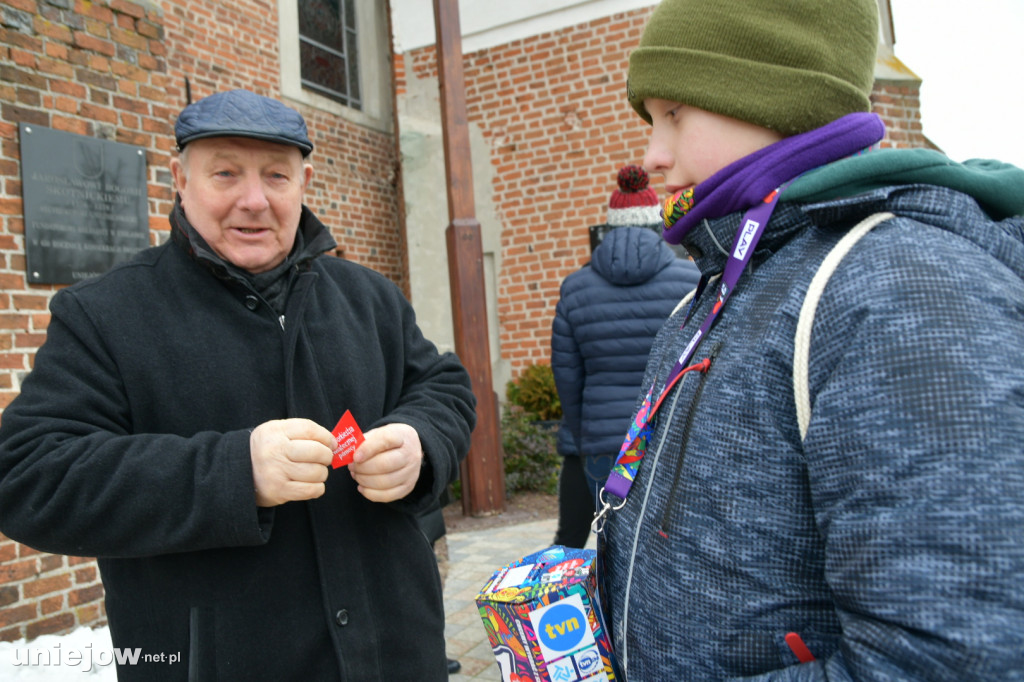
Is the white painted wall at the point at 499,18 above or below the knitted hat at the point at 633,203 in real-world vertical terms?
above

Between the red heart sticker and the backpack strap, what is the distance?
2.94ft

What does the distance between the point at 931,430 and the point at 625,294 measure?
276 centimetres

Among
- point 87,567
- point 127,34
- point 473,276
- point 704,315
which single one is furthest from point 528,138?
point 704,315

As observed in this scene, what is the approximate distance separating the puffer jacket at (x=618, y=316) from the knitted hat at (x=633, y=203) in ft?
0.53

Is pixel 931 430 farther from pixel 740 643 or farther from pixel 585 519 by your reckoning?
pixel 585 519

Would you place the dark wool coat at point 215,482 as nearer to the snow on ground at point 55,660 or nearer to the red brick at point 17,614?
the snow on ground at point 55,660

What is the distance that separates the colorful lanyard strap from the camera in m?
0.99

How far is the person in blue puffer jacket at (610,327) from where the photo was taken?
11.1 feet

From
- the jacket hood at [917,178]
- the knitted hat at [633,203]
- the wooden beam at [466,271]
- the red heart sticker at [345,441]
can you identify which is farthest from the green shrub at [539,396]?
the jacket hood at [917,178]

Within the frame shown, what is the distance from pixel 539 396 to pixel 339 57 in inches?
189

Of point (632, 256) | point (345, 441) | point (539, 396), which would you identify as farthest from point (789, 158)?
point (539, 396)

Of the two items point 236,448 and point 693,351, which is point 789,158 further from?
point 236,448

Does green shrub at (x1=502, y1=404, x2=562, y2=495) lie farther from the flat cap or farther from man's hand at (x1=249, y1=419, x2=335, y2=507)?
man's hand at (x1=249, y1=419, x2=335, y2=507)

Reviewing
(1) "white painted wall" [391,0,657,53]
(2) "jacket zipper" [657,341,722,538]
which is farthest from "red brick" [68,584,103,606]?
(1) "white painted wall" [391,0,657,53]
